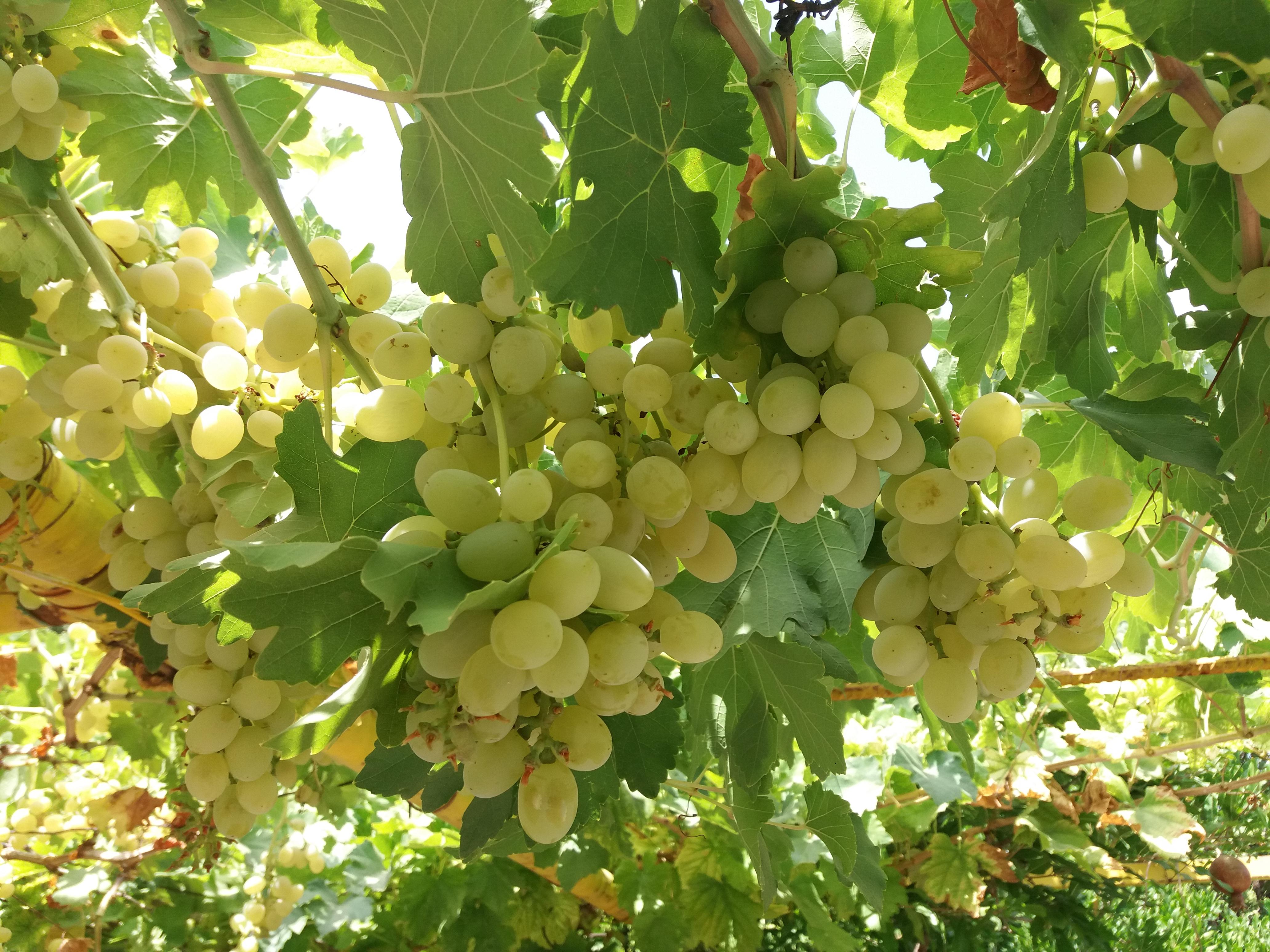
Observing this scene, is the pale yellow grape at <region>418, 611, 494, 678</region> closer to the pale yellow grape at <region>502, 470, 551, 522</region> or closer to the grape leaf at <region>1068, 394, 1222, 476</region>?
the pale yellow grape at <region>502, 470, 551, 522</region>

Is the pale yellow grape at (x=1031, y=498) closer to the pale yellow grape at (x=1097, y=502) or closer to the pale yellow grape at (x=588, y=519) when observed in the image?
the pale yellow grape at (x=1097, y=502)

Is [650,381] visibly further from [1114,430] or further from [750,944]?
[750,944]

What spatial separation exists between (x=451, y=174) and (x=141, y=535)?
0.56 meters

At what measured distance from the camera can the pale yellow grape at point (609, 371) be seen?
626 millimetres

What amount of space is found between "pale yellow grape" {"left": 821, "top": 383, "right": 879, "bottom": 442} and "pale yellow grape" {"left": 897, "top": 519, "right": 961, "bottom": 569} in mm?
131

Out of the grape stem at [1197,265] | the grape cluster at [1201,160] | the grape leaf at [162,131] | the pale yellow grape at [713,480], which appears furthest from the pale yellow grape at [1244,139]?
the grape leaf at [162,131]

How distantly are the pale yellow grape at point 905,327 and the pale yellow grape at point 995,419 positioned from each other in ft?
0.37

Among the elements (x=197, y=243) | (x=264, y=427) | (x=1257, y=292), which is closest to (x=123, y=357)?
(x=264, y=427)

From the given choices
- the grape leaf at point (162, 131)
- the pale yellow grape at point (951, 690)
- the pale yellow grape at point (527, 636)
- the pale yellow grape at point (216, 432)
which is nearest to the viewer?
the pale yellow grape at point (527, 636)

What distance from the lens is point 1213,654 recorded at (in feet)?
8.11

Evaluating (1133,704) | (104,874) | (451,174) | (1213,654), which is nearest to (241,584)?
(451,174)

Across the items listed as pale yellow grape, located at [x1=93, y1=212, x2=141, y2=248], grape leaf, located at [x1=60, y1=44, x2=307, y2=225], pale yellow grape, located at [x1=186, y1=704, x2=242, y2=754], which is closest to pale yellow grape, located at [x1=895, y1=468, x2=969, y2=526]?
pale yellow grape, located at [x1=186, y1=704, x2=242, y2=754]

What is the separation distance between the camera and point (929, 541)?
25.7 inches

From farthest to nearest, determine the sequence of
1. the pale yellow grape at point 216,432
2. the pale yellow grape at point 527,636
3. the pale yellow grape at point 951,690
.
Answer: the pale yellow grape at point 216,432 < the pale yellow grape at point 951,690 < the pale yellow grape at point 527,636
